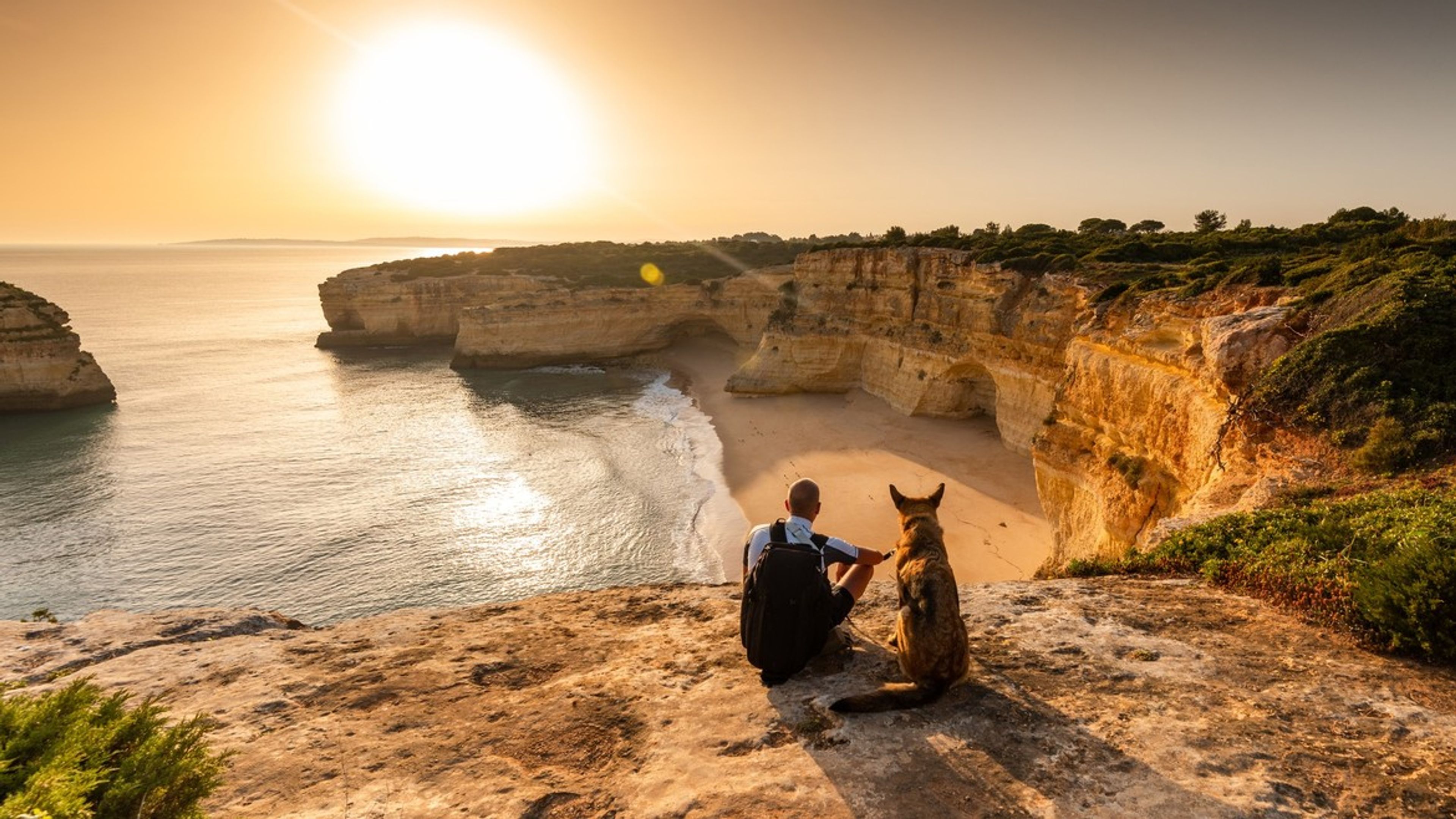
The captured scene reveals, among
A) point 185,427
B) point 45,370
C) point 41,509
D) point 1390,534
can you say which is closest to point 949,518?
point 1390,534

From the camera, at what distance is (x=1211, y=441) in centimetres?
952

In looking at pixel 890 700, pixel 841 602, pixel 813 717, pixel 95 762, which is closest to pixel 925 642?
pixel 890 700

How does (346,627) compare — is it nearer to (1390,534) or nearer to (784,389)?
(1390,534)

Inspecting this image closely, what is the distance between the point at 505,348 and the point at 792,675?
44.5m

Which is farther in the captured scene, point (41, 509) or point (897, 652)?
point (41, 509)

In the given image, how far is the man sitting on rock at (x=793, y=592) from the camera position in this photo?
430cm

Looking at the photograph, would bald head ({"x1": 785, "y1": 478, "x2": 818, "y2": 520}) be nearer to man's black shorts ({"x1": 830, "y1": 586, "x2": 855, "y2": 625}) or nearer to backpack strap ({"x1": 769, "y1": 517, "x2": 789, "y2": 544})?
backpack strap ({"x1": 769, "y1": 517, "x2": 789, "y2": 544})

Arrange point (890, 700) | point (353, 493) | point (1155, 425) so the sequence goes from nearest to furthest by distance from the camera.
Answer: point (890, 700)
point (1155, 425)
point (353, 493)

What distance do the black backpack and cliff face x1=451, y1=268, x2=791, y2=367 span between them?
130 ft

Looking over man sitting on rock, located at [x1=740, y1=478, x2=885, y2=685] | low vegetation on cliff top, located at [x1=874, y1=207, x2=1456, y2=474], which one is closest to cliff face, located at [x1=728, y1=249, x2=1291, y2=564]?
low vegetation on cliff top, located at [x1=874, y1=207, x2=1456, y2=474]

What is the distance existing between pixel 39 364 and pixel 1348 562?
174 feet

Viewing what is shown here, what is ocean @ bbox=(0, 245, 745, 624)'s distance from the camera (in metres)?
16.0

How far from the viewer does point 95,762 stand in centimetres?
248

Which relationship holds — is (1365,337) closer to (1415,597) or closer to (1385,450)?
(1385,450)
